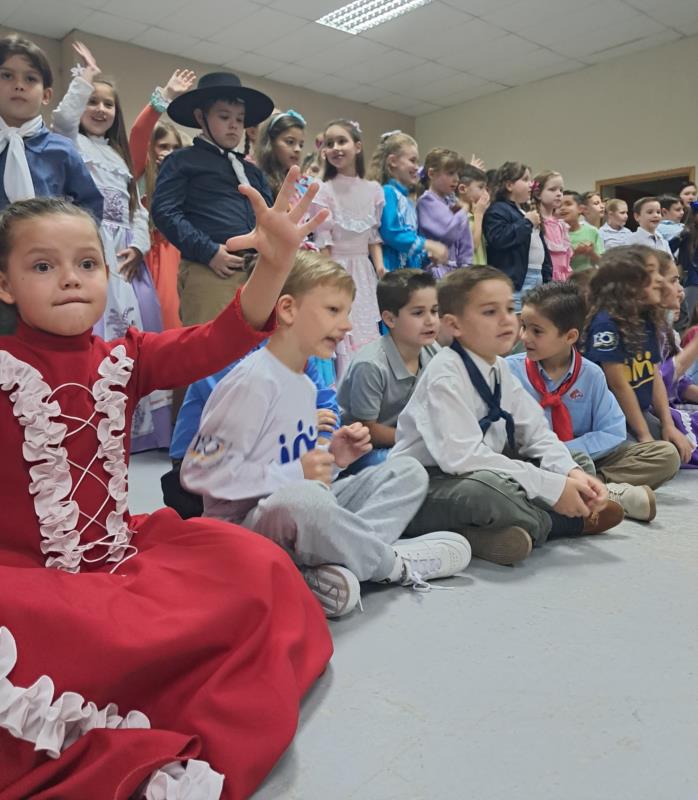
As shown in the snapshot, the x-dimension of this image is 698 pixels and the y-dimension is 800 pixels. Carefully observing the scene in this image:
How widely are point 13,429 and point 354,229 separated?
89.2 inches

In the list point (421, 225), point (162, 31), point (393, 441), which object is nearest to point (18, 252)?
point (393, 441)

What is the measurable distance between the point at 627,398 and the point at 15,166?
6.76ft

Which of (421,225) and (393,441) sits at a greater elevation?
(421,225)

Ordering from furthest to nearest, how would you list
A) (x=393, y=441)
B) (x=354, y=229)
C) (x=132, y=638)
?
(x=354, y=229) → (x=393, y=441) → (x=132, y=638)

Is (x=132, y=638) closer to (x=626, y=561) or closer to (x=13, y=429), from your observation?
(x=13, y=429)

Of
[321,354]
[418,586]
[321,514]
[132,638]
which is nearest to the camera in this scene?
[132,638]

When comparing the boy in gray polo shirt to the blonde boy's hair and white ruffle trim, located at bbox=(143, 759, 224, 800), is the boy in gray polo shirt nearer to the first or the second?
the blonde boy's hair

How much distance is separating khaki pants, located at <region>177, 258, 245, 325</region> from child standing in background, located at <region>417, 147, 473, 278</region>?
4.29 ft

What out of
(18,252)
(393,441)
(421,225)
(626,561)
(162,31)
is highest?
(162,31)

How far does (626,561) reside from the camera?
165 cm

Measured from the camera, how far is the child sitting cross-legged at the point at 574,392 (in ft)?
7.38

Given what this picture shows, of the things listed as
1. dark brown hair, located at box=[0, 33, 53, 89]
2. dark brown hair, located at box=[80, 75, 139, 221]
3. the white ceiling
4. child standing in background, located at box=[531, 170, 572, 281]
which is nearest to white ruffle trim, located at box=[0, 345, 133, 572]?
dark brown hair, located at box=[0, 33, 53, 89]

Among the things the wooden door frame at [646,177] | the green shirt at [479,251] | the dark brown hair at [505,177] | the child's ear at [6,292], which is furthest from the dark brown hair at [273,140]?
the wooden door frame at [646,177]

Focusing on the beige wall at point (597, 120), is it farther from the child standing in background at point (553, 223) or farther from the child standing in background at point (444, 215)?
the child standing in background at point (444, 215)
